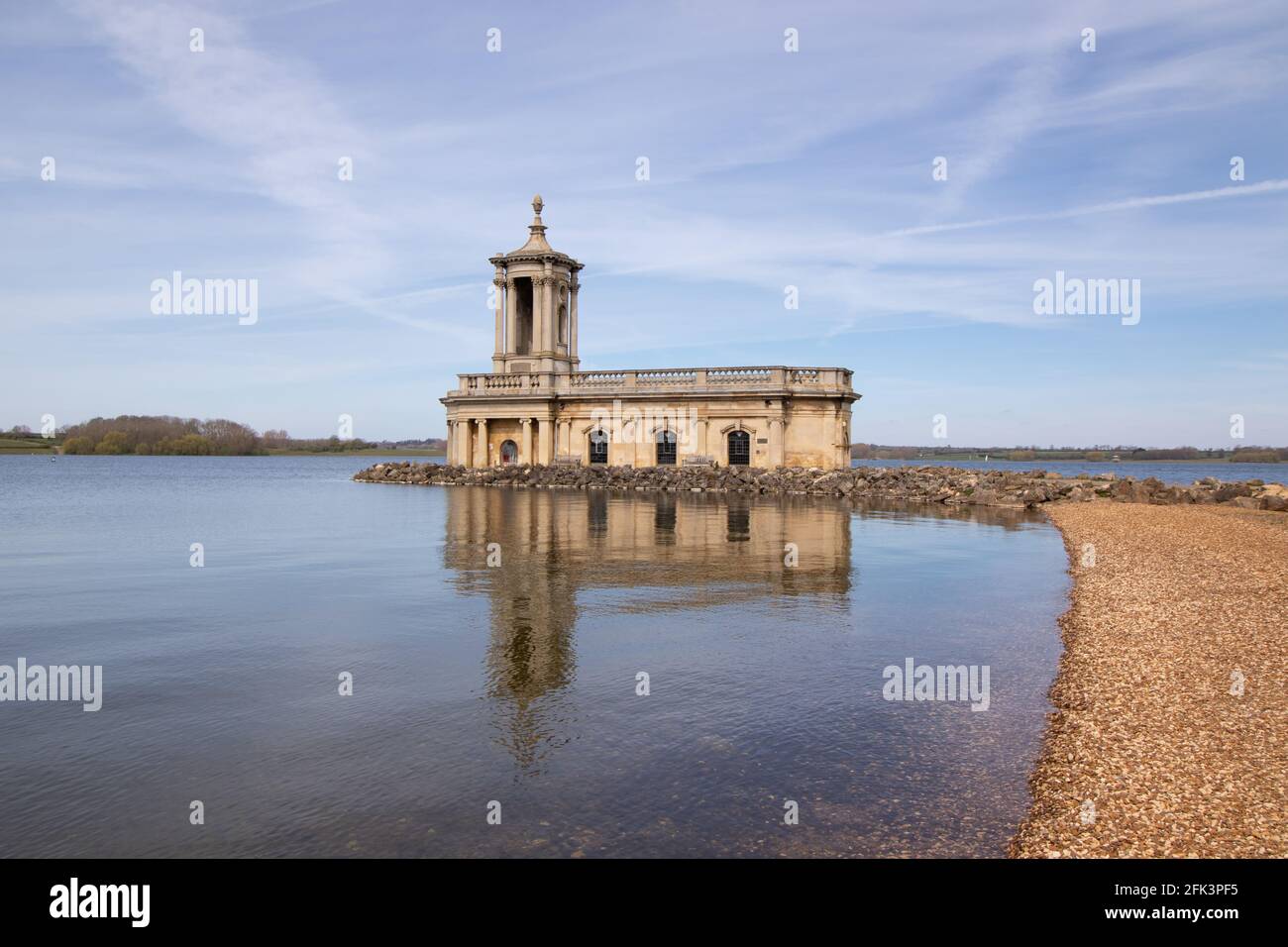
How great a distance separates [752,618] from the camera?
1344cm

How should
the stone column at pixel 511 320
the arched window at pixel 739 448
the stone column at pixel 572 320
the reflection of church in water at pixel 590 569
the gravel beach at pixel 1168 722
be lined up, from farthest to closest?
1. the stone column at pixel 572 320
2. the stone column at pixel 511 320
3. the arched window at pixel 739 448
4. the reflection of church in water at pixel 590 569
5. the gravel beach at pixel 1168 722

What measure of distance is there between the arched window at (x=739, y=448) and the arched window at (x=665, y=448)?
3.64 meters

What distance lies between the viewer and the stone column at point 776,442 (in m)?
50.1

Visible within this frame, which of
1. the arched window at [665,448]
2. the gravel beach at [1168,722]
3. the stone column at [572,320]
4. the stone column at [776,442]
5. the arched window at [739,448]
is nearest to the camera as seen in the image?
the gravel beach at [1168,722]

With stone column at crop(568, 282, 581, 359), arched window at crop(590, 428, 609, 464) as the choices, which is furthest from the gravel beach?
stone column at crop(568, 282, 581, 359)

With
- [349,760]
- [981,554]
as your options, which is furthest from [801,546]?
[349,760]

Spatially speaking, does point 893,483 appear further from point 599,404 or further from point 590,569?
point 590,569

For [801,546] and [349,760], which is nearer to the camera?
[349,760]

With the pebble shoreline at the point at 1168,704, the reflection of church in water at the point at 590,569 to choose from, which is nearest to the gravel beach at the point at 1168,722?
the pebble shoreline at the point at 1168,704

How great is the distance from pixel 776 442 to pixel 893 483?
752cm

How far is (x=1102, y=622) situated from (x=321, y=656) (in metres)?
10.8

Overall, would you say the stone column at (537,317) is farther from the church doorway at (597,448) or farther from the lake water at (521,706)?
the lake water at (521,706)
